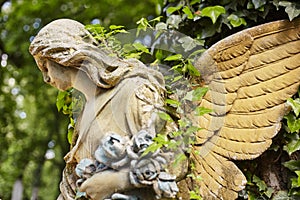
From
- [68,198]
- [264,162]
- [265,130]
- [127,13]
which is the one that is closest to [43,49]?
[68,198]

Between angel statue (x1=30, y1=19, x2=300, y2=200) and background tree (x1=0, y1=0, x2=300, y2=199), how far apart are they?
0.12 meters

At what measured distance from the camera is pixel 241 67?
78.3 inches

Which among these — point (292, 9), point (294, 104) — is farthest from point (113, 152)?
point (292, 9)

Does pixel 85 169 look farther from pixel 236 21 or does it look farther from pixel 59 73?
pixel 236 21

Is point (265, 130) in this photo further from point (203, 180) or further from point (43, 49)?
point (43, 49)

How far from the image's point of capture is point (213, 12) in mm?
2285

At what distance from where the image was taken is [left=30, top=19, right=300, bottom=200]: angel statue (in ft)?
4.95

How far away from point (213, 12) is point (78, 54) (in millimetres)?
792

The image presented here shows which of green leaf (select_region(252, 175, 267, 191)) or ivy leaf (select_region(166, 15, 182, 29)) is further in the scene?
ivy leaf (select_region(166, 15, 182, 29))

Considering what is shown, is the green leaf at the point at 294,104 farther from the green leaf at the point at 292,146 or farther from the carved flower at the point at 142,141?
the carved flower at the point at 142,141

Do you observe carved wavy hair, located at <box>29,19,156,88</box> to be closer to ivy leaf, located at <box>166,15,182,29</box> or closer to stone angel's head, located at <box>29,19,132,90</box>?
stone angel's head, located at <box>29,19,132,90</box>

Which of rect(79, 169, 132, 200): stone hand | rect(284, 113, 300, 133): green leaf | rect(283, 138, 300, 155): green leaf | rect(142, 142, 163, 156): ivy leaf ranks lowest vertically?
rect(283, 138, 300, 155): green leaf

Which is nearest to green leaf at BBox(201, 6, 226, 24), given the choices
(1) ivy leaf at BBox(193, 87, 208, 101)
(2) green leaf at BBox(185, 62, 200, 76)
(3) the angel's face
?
(2) green leaf at BBox(185, 62, 200, 76)

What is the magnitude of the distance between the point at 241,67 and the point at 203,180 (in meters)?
0.45
